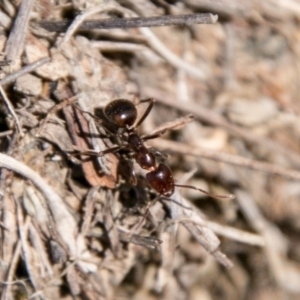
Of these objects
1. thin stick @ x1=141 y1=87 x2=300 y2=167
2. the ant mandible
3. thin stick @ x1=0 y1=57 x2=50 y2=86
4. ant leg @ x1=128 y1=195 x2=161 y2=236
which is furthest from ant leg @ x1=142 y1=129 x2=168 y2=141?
thin stick @ x1=0 y1=57 x2=50 y2=86

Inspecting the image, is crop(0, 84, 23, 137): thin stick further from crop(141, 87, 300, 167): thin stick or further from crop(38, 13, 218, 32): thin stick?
crop(141, 87, 300, 167): thin stick

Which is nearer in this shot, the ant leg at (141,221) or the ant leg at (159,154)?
the ant leg at (141,221)

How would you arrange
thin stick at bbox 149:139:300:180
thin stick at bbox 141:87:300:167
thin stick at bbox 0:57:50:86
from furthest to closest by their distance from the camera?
thin stick at bbox 141:87:300:167 < thin stick at bbox 149:139:300:180 < thin stick at bbox 0:57:50:86

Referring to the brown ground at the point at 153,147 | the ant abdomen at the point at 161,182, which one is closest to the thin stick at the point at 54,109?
the brown ground at the point at 153,147

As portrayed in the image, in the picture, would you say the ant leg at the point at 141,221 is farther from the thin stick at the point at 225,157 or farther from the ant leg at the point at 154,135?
the thin stick at the point at 225,157

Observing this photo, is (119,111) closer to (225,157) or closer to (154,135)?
(154,135)

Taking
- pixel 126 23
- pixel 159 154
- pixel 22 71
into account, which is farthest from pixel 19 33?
pixel 159 154

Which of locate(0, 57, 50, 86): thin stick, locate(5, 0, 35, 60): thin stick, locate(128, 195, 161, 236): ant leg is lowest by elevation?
locate(128, 195, 161, 236): ant leg

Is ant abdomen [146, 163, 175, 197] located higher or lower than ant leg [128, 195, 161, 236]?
higher

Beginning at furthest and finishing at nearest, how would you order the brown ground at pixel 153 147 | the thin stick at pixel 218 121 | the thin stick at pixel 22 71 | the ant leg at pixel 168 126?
the thin stick at pixel 218 121 → the ant leg at pixel 168 126 → the brown ground at pixel 153 147 → the thin stick at pixel 22 71
